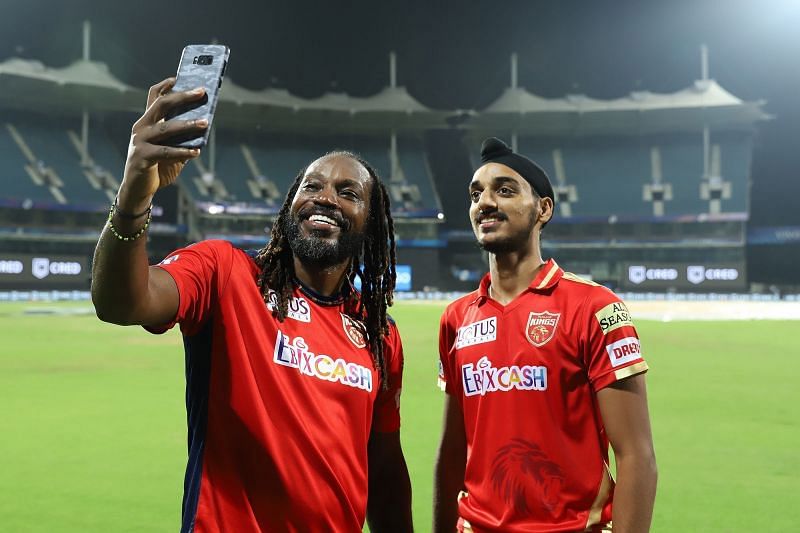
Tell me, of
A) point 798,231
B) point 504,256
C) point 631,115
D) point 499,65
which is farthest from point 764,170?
point 504,256

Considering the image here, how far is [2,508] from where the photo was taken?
5.73m

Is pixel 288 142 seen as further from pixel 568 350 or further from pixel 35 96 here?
pixel 568 350

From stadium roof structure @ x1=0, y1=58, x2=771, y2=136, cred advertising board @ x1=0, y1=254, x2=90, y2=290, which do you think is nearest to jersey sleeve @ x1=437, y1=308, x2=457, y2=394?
cred advertising board @ x1=0, y1=254, x2=90, y2=290

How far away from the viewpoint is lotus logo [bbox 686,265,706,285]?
54.2 meters

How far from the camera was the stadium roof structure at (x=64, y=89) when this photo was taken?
169 ft

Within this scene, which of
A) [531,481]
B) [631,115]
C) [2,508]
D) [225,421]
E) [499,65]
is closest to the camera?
[225,421]

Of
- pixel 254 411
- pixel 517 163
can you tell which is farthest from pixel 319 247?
pixel 517 163

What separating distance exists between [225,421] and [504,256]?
1.58 metres

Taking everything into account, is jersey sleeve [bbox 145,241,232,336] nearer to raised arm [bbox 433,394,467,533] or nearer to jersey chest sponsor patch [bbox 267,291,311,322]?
jersey chest sponsor patch [bbox 267,291,311,322]

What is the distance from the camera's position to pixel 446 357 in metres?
3.45

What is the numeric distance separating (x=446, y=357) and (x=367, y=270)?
1.92ft

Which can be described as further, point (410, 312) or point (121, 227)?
point (410, 312)

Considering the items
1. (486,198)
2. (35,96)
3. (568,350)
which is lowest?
(568,350)

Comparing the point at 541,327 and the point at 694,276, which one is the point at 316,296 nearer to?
the point at 541,327
